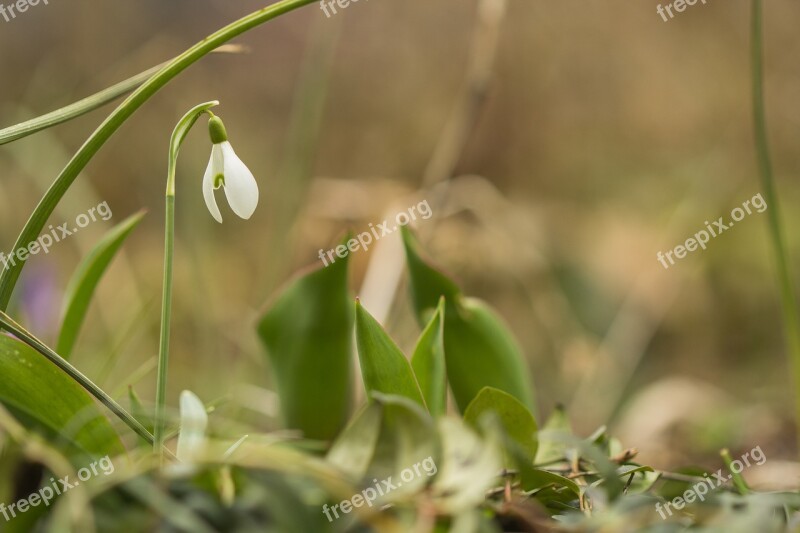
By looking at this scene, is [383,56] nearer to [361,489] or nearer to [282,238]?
[282,238]

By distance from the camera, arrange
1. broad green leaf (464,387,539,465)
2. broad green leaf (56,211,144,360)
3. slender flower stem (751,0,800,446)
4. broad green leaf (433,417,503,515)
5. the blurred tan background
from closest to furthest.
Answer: broad green leaf (433,417,503,515), broad green leaf (464,387,539,465), broad green leaf (56,211,144,360), slender flower stem (751,0,800,446), the blurred tan background

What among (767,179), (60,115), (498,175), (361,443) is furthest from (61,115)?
(498,175)

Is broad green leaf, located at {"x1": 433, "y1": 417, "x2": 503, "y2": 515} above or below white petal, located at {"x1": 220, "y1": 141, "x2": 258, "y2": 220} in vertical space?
below

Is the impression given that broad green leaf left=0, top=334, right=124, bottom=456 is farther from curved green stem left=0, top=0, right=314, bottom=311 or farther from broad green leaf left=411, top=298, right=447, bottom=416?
broad green leaf left=411, top=298, right=447, bottom=416

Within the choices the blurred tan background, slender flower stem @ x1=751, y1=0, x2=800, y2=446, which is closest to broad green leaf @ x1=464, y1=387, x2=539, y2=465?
slender flower stem @ x1=751, y1=0, x2=800, y2=446

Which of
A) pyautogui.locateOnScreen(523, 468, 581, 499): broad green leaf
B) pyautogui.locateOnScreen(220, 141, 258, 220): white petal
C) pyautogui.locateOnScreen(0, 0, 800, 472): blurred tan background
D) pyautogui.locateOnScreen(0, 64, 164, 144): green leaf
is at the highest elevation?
pyautogui.locateOnScreen(0, 0, 800, 472): blurred tan background
